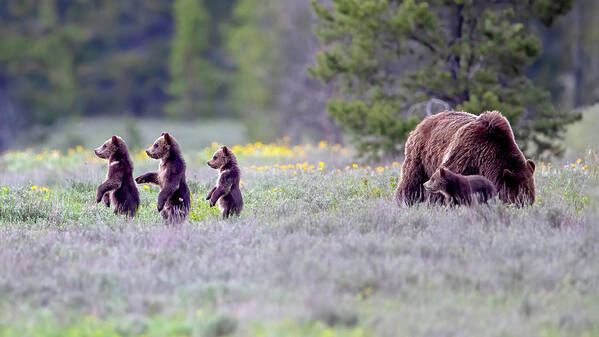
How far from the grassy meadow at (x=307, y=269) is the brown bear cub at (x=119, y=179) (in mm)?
231

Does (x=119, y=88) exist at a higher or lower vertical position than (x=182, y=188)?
higher

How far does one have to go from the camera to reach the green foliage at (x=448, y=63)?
14.7 m

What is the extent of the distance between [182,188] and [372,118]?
6.60 metres

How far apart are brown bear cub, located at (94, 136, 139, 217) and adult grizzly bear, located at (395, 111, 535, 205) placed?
3.38 metres

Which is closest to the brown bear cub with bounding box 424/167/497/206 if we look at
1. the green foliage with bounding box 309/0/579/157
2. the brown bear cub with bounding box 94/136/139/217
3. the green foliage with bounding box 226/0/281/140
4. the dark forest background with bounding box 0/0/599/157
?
the brown bear cub with bounding box 94/136/139/217

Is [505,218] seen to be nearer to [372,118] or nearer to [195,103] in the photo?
[372,118]

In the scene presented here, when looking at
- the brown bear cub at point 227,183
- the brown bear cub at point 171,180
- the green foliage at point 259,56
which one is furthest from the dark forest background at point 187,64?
the brown bear cub at point 171,180

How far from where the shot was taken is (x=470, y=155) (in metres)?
9.04

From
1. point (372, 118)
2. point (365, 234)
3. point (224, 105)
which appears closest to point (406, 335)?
point (365, 234)

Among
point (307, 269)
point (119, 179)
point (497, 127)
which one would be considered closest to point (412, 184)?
point (497, 127)

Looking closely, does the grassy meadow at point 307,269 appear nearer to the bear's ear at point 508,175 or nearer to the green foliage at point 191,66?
the bear's ear at point 508,175

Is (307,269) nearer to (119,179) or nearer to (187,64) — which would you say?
(119,179)

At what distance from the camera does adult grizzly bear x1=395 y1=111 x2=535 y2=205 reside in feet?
28.9

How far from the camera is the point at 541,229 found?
795 cm
